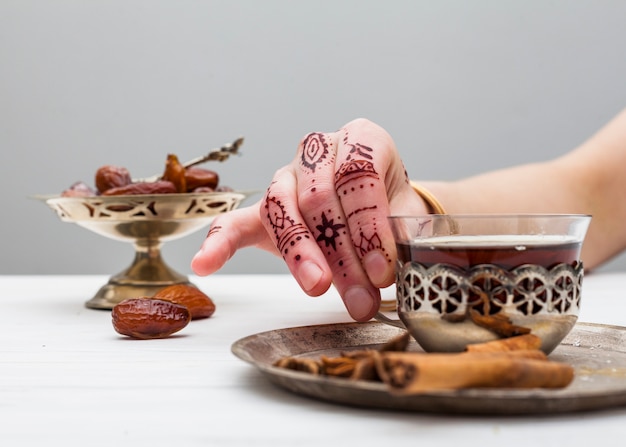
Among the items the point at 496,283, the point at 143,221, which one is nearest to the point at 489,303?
the point at 496,283

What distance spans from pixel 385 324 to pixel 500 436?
0.94 feet

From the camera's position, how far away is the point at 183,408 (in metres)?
0.45

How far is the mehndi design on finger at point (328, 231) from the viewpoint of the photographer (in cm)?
74

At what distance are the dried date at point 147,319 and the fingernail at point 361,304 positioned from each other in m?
0.17

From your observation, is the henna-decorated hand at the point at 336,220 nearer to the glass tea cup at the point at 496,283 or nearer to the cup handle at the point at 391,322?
A: the cup handle at the point at 391,322

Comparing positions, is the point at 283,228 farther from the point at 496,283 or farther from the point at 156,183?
the point at 156,183

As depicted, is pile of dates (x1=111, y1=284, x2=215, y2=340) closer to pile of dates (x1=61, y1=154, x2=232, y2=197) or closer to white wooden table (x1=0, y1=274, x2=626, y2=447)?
white wooden table (x1=0, y1=274, x2=626, y2=447)

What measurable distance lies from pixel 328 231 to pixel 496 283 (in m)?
0.25

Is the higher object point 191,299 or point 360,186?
point 360,186

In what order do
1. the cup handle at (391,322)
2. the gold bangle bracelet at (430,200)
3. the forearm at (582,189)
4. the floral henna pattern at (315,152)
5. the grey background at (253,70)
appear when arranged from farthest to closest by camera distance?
the grey background at (253,70)
the forearm at (582,189)
the gold bangle bracelet at (430,200)
the floral henna pattern at (315,152)
the cup handle at (391,322)

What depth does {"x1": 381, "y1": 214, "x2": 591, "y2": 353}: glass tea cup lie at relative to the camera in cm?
51

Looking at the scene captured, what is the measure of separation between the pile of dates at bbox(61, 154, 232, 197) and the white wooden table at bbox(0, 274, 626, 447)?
0.27 meters

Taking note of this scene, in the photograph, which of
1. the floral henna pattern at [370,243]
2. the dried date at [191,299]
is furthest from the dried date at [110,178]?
the floral henna pattern at [370,243]

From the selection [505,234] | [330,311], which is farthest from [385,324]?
[330,311]
